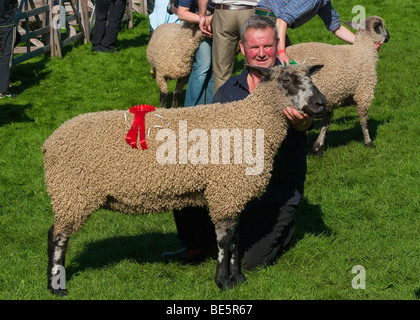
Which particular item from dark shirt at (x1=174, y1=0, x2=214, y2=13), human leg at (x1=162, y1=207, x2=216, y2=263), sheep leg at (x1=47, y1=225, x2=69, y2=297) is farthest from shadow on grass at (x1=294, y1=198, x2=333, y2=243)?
dark shirt at (x1=174, y1=0, x2=214, y2=13)

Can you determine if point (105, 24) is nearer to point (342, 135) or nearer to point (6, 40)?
point (6, 40)

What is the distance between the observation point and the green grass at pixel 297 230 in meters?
4.19

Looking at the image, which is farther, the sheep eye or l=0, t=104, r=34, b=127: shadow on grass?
l=0, t=104, r=34, b=127: shadow on grass

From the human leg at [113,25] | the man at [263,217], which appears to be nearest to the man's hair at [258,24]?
the man at [263,217]

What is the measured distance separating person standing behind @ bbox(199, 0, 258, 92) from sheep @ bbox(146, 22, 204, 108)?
1052 mm

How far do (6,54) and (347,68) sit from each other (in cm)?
529

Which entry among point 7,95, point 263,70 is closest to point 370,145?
point 263,70

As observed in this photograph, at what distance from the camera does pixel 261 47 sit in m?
4.25

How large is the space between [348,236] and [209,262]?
126 cm

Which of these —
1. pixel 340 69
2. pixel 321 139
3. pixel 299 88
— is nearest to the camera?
pixel 299 88

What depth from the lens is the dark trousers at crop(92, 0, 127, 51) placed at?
11.8 meters

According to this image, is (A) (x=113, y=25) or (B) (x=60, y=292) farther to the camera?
(A) (x=113, y=25)

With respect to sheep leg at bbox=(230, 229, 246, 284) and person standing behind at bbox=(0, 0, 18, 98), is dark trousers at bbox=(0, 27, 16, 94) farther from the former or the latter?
sheep leg at bbox=(230, 229, 246, 284)

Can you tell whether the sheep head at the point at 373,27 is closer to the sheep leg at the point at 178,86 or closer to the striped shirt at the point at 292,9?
the striped shirt at the point at 292,9
